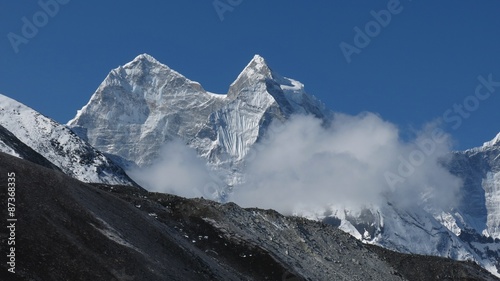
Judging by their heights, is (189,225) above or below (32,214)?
above

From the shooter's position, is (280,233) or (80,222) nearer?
(80,222)

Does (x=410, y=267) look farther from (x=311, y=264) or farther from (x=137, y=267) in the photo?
(x=137, y=267)

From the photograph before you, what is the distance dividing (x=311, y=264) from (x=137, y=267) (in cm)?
3904

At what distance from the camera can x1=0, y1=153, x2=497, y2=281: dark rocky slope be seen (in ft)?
217

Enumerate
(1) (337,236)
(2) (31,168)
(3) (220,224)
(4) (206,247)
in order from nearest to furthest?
1. (2) (31,168)
2. (4) (206,247)
3. (3) (220,224)
4. (1) (337,236)

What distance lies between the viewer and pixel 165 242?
82.8 m

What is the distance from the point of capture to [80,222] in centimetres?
7356

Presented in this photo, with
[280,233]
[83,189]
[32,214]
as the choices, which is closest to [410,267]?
[280,233]

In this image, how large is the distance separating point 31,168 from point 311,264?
132 feet

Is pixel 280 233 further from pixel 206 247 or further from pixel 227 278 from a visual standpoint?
pixel 227 278

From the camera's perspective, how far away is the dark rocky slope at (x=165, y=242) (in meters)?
66.0

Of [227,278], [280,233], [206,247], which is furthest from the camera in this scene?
[280,233]

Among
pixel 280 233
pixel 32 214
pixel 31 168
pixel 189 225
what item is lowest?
pixel 32 214

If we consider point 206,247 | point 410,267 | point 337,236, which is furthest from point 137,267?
point 410,267
